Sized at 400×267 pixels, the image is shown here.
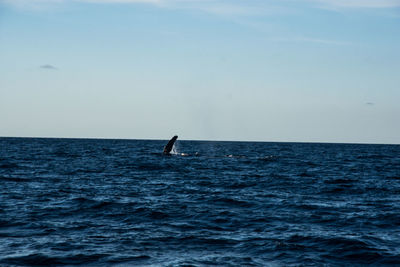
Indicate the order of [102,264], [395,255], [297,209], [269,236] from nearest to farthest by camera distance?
[102,264] < [395,255] < [269,236] < [297,209]

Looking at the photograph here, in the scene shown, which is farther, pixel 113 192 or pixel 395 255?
pixel 113 192

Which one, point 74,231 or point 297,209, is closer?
point 74,231

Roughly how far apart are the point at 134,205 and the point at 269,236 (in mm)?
7355

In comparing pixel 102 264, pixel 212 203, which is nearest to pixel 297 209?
pixel 212 203

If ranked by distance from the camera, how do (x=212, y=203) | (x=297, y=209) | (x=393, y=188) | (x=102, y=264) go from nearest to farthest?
1. (x=102, y=264)
2. (x=297, y=209)
3. (x=212, y=203)
4. (x=393, y=188)

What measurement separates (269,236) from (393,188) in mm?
16661

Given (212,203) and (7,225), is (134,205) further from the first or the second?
(7,225)

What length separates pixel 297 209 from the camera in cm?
1972

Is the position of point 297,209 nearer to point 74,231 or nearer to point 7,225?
point 74,231

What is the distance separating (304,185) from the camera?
29.5 m

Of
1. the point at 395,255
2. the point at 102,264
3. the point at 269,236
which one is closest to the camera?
the point at 102,264

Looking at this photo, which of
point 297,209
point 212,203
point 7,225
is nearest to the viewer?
point 7,225

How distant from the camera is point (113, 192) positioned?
24.4m

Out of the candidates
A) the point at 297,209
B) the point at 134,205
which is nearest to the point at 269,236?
the point at 297,209
